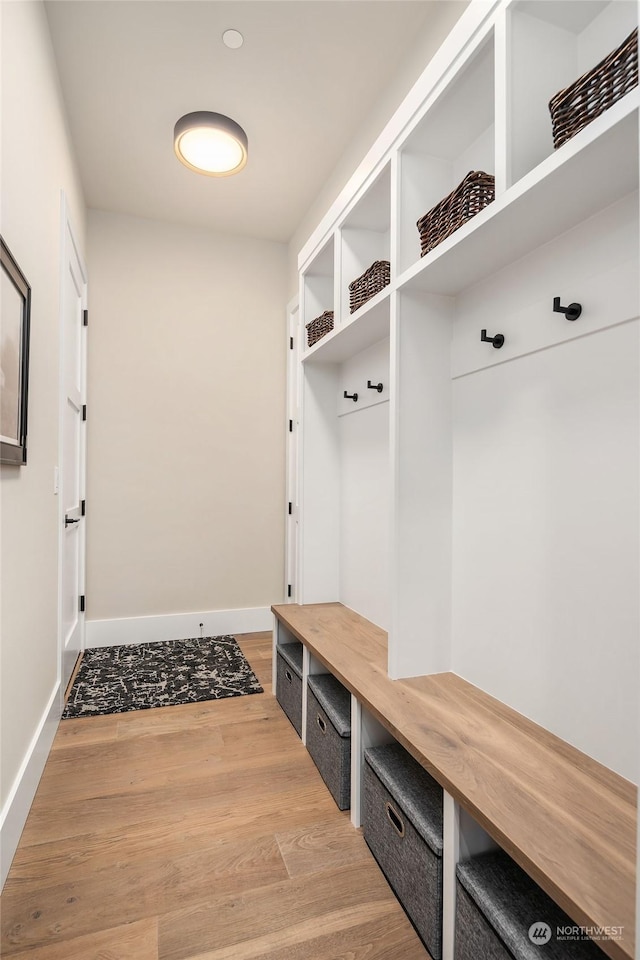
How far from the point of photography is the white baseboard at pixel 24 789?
1.47 m

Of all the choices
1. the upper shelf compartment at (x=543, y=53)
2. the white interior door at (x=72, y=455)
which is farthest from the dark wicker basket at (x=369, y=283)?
the white interior door at (x=72, y=455)

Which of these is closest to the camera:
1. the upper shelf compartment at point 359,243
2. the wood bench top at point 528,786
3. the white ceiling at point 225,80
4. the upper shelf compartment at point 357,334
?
the wood bench top at point 528,786

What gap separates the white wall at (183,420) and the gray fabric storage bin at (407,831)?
236 centimetres

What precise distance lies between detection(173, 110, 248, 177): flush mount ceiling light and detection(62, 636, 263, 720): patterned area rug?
2.69 meters

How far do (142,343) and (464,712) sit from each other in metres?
3.12

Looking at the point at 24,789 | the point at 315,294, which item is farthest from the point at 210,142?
the point at 24,789

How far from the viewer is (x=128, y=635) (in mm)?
3531

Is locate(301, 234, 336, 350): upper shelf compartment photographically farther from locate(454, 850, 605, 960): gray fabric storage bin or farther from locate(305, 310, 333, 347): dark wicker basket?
locate(454, 850, 605, 960): gray fabric storage bin

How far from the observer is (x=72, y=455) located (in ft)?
10.1

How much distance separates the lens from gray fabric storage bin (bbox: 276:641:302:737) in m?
2.28

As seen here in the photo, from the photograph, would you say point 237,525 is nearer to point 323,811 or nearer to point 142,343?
point 142,343

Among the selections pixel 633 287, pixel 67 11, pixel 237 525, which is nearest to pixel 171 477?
pixel 237 525

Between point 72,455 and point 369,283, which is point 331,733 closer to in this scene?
point 369,283

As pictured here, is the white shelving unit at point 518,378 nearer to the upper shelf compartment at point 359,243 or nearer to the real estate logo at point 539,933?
the upper shelf compartment at point 359,243
